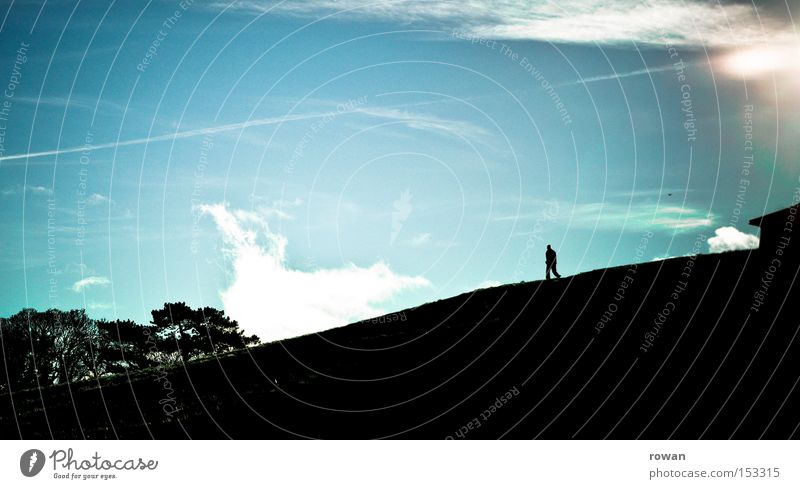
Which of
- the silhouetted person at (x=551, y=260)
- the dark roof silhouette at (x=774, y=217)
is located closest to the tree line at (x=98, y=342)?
the silhouetted person at (x=551, y=260)

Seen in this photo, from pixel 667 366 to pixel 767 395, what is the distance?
375 centimetres

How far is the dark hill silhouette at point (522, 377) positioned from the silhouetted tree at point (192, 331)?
25510 millimetres

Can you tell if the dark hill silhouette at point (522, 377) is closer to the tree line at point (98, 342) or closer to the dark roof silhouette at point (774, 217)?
the dark roof silhouette at point (774, 217)

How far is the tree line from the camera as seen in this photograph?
64.8 metres

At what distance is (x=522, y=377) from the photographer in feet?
Result: 82.1

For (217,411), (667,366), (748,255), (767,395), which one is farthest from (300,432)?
(748,255)

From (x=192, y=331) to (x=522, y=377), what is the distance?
48.8 m

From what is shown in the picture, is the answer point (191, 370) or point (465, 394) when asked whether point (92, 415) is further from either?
point (465, 394)

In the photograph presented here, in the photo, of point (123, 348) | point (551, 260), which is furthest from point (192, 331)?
point (551, 260)

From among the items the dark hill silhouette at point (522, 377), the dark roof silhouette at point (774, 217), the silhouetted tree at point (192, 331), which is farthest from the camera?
the silhouetted tree at point (192, 331)

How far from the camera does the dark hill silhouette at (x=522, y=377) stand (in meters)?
21.2

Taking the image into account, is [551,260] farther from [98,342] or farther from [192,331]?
[98,342]
